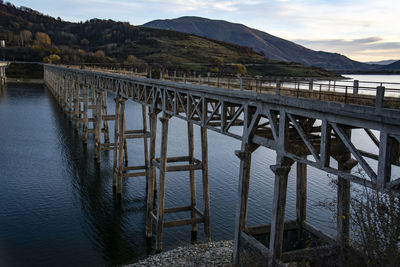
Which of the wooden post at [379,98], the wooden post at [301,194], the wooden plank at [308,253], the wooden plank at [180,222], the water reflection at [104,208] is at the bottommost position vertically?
the water reflection at [104,208]

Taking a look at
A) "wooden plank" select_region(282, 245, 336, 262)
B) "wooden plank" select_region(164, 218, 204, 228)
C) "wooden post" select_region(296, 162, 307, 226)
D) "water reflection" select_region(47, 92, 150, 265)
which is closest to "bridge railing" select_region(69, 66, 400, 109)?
"wooden post" select_region(296, 162, 307, 226)

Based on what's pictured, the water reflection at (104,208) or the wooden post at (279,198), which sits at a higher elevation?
the wooden post at (279,198)

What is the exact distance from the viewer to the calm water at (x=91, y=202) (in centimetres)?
2020

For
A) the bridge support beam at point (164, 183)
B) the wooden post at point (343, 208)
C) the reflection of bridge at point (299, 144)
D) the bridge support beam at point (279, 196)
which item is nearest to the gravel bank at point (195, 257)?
the bridge support beam at point (164, 183)

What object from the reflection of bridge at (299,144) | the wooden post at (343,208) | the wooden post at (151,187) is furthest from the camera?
the wooden post at (151,187)

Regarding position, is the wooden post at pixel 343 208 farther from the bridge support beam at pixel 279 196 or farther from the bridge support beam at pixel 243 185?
the bridge support beam at pixel 243 185

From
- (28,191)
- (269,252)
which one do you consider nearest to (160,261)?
(269,252)

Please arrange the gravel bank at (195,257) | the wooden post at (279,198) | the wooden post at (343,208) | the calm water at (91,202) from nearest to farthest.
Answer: the wooden post at (279,198)
the wooden post at (343,208)
the gravel bank at (195,257)
the calm water at (91,202)

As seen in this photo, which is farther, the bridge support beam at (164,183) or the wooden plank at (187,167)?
the wooden plank at (187,167)

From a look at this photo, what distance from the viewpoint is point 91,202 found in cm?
2683

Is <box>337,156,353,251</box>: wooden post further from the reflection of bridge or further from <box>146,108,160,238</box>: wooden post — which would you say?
<box>146,108,160,238</box>: wooden post

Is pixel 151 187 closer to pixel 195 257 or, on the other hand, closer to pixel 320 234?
pixel 195 257

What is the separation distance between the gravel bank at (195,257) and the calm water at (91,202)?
1932 mm

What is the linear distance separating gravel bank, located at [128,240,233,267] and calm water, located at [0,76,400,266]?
1932 millimetres
